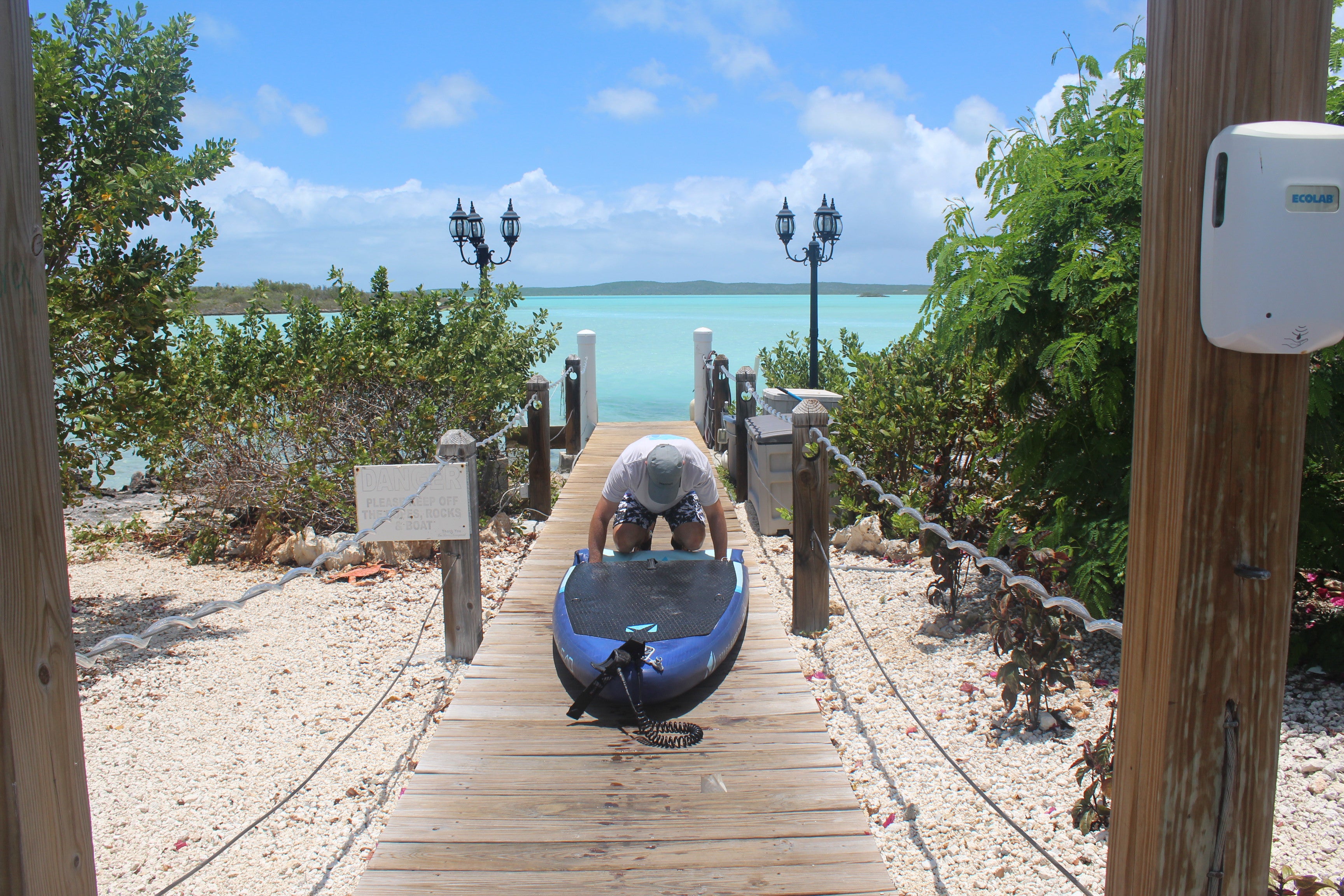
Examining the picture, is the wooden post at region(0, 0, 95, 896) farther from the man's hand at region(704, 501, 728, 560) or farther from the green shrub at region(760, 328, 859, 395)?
the green shrub at region(760, 328, 859, 395)

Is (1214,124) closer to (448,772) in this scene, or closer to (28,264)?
(28,264)

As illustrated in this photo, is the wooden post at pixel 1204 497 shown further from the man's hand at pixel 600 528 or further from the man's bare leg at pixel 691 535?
the man's bare leg at pixel 691 535

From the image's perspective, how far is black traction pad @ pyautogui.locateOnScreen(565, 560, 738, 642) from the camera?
389 cm

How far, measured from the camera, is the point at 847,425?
7.83 m

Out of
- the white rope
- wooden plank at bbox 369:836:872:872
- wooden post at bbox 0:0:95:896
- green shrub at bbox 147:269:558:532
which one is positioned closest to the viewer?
wooden post at bbox 0:0:95:896

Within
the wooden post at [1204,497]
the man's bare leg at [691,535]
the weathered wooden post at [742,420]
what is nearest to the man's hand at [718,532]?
the man's bare leg at [691,535]

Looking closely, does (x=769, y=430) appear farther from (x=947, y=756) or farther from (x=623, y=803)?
(x=623, y=803)

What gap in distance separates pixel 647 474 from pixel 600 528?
477mm

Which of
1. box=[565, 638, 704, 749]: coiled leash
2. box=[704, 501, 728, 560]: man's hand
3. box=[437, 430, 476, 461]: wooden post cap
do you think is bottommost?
box=[565, 638, 704, 749]: coiled leash

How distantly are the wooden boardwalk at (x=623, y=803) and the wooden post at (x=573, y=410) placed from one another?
700 centimetres

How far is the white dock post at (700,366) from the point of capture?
42.1 ft

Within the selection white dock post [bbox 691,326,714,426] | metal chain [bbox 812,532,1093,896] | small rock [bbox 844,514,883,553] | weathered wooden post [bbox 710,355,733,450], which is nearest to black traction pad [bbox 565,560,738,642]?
metal chain [bbox 812,532,1093,896]

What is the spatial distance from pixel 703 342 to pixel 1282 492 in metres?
11.7

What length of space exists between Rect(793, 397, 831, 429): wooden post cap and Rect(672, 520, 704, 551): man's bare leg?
2.99 feet
